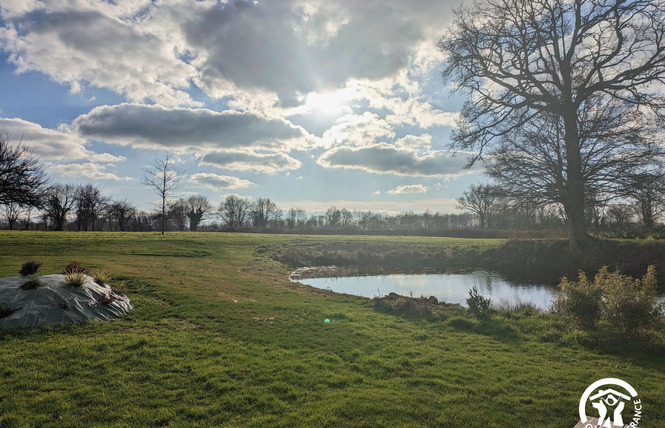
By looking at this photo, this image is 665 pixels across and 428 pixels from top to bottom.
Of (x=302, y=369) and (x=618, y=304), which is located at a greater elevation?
(x=618, y=304)

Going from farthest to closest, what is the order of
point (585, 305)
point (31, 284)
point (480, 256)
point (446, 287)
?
point (480, 256) → point (446, 287) → point (31, 284) → point (585, 305)

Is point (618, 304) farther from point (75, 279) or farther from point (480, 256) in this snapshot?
point (480, 256)

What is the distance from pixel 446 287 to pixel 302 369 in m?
14.5

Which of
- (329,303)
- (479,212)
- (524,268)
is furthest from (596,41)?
(479,212)

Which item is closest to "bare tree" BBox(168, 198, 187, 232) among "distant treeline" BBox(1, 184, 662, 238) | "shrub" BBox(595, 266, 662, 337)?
"distant treeline" BBox(1, 184, 662, 238)

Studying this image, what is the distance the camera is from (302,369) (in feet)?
20.8

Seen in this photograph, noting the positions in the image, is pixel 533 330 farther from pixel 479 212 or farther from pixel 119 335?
pixel 479 212

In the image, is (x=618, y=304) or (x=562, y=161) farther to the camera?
(x=562, y=161)

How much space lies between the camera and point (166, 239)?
2984 cm

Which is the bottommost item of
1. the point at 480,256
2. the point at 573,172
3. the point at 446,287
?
the point at 446,287

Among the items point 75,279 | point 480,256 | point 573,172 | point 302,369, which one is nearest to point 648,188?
point 573,172

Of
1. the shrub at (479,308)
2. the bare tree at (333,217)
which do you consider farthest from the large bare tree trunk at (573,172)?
Answer: the bare tree at (333,217)

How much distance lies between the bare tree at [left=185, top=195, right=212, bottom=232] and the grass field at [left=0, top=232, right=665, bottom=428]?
242 ft

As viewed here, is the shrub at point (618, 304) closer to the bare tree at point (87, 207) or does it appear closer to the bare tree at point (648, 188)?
the bare tree at point (648, 188)
